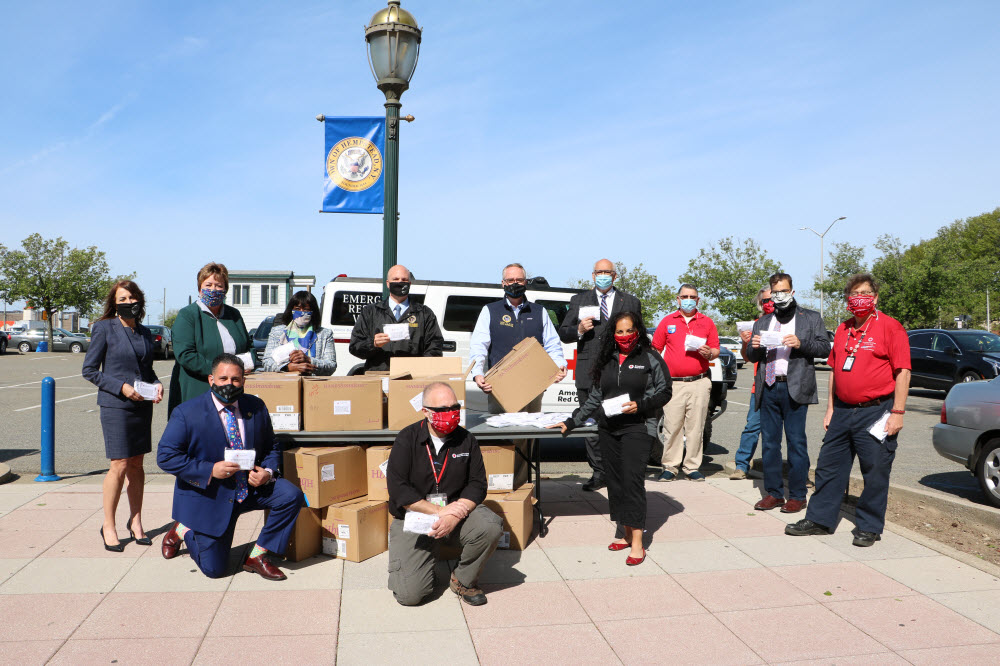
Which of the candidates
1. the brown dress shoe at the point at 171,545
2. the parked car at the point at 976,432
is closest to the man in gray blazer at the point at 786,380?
the parked car at the point at 976,432

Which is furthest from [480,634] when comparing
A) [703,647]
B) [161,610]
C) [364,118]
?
[364,118]

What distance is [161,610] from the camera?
13.1 feet

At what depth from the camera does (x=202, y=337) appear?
5.12m

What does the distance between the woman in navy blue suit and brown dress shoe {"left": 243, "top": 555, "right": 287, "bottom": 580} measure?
3.56 feet

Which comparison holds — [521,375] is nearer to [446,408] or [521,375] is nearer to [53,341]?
[446,408]

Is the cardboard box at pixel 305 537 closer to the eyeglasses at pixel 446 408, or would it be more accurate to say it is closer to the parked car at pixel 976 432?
the eyeglasses at pixel 446 408

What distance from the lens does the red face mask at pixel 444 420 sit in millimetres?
4285

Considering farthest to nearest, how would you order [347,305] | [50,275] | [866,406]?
1. [50,275]
2. [347,305]
3. [866,406]

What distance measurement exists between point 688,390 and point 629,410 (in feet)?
9.65

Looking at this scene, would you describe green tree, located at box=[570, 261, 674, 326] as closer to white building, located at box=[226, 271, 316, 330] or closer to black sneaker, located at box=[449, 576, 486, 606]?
white building, located at box=[226, 271, 316, 330]

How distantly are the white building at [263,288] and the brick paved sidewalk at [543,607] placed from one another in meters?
47.5

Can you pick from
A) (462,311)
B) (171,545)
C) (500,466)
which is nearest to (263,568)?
(171,545)

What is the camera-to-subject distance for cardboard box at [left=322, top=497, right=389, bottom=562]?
15.9 feet

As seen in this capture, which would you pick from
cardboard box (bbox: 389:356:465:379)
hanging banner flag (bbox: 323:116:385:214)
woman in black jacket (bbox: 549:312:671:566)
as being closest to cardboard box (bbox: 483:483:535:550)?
woman in black jacket (bbox: 549:312:671:566)
